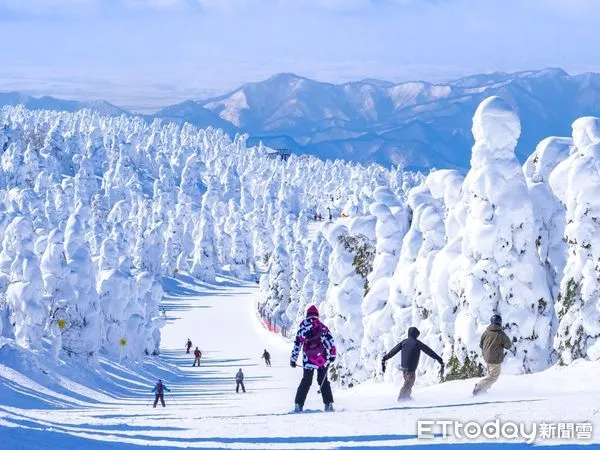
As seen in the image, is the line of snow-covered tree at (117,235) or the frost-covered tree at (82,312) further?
the line of snow-covered tree at (117,235)

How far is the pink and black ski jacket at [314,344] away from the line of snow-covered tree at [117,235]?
23.6 m

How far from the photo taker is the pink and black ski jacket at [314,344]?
13.5m

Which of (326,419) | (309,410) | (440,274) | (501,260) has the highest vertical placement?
(501,260)

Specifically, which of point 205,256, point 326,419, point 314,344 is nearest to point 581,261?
point 314,344

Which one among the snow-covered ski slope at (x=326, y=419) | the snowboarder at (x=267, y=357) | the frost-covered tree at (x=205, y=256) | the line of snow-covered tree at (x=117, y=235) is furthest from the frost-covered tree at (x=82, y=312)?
the frost-covered tree at (x=205, y=256)

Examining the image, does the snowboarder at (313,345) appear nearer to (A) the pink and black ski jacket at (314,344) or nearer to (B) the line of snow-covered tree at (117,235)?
(A) the pink and black ski jacket at (314,344)

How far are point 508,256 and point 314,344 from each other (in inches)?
A: 377

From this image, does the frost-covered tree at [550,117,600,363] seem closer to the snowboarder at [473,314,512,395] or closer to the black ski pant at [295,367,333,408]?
the snowboarder at [473,314,512,395]

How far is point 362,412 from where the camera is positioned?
1366 centimetres

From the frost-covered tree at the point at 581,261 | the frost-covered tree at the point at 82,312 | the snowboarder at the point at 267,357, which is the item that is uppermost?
the frost-covered tree at the point at 581,261

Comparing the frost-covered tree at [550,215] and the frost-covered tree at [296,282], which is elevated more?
the frost-covered tree at [550,215]

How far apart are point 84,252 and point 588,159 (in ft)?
89.9

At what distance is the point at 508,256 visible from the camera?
2164cm

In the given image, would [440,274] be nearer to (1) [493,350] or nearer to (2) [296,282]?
(1) [493,350]
